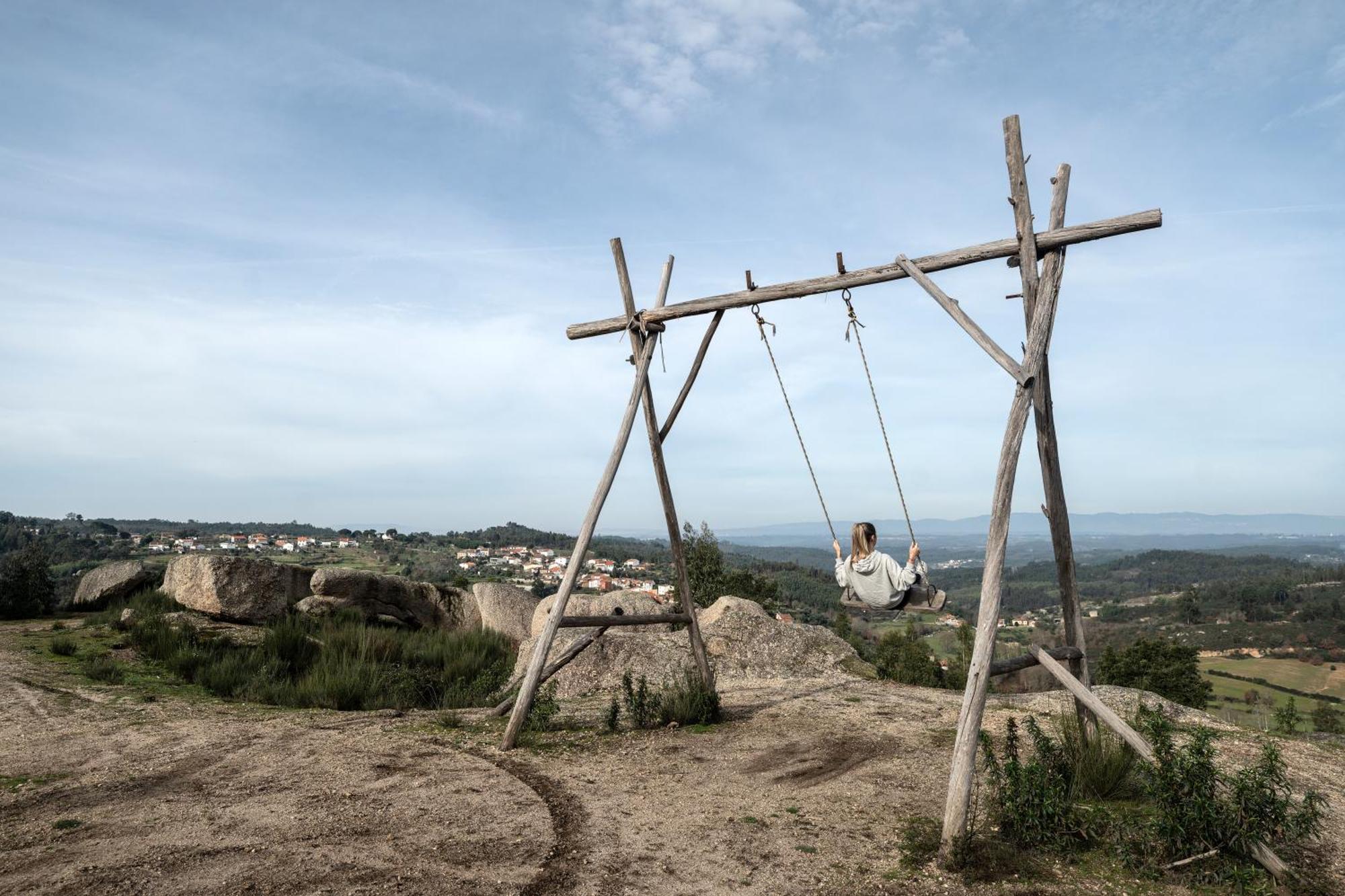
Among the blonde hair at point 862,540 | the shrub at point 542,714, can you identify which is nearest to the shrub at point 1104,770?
the blonde hair at point 862,540

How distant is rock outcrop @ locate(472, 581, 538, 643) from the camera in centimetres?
1571

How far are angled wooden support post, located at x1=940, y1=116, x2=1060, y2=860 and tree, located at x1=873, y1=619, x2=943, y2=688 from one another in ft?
20.7

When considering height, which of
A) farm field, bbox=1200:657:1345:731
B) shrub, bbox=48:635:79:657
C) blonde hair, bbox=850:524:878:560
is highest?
blonde hair, bbox=850:524:878:560

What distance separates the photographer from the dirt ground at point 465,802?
4254 millimetres

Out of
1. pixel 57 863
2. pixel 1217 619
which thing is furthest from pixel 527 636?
pixel 1217 619

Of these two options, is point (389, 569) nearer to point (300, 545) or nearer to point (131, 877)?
point (300, 545)

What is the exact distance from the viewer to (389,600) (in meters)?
15.6

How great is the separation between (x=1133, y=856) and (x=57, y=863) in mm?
5913

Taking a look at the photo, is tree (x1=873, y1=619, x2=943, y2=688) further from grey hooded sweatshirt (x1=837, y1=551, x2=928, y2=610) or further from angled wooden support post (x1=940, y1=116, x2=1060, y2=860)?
angled wooden support post (x1=940, y1=116, x2=1060, y2=860)

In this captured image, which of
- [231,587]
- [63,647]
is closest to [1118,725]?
[63,647]

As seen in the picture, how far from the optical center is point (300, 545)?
42.3 m

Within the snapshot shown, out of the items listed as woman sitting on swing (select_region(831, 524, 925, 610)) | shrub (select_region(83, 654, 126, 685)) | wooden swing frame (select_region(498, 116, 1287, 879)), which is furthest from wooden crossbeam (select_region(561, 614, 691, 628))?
shrub (select_region(83, 654, 126, 685))

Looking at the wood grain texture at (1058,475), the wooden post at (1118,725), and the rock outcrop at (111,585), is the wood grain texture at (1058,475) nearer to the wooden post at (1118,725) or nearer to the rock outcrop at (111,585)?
the wooden post at (1118,725)

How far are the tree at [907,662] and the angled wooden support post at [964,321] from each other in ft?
22.0
